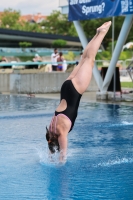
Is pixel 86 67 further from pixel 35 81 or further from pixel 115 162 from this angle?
pixel 35 81

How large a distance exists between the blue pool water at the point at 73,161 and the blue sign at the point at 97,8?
369cm

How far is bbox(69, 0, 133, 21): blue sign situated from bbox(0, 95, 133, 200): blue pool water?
369 centimetres

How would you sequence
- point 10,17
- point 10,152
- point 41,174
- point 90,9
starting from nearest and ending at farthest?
point 41,174, point 10,152, point 90,9, point 10,17

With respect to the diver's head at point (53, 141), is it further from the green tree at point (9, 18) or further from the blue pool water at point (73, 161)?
the green tree at point (9, 18)

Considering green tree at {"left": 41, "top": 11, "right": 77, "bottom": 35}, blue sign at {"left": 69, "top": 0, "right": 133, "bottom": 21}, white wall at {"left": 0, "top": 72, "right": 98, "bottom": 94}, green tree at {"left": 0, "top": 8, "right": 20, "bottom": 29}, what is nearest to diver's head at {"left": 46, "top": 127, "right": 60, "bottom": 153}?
blue sign at {"left": 69, "top": 0, "right": 133, "bottom": 21}

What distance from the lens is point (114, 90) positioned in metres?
17.6

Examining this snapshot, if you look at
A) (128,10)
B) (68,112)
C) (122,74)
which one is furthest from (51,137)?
(122,74)

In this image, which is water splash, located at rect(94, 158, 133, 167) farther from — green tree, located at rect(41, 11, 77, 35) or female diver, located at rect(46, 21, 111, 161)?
green tree, located at rect(41, 11, 77, 35)

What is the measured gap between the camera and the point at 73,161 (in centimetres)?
793

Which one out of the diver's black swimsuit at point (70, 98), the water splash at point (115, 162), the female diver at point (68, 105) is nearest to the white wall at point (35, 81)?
→ the water splash at point (115, 162)

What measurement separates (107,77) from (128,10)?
8.93ft

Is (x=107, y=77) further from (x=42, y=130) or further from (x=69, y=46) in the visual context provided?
(x=69, y=46)

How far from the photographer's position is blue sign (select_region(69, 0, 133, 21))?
1582 centimetres

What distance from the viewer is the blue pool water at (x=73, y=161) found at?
6281 mm
